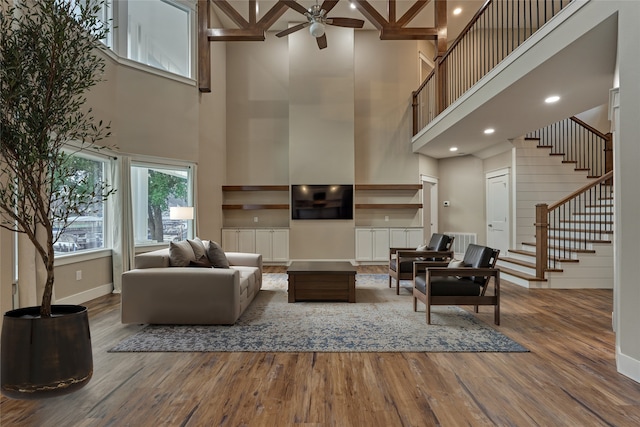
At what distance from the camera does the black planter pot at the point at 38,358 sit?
6.97 ft

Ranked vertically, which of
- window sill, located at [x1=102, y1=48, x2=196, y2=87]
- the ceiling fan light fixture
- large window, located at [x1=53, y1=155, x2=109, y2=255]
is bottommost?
large window, located at [x1=53, y1=155, x2=109, y2=255]

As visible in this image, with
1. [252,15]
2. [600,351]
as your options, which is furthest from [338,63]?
[600,351]

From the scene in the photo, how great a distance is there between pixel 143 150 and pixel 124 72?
1220mm

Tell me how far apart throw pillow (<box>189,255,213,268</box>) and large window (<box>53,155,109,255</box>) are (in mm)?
1650

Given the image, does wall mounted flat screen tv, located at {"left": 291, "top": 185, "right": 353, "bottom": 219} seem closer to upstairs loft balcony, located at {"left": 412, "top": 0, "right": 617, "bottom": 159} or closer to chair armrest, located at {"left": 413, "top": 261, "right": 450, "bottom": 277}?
upstairs loft balcony, located at {"left": 412, "top": 0, "right": 617, "bottom": 159}

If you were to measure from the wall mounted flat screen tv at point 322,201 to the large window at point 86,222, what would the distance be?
12.4ft

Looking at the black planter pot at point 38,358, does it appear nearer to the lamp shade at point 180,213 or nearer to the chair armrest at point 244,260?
the chair armrest at point 244,260

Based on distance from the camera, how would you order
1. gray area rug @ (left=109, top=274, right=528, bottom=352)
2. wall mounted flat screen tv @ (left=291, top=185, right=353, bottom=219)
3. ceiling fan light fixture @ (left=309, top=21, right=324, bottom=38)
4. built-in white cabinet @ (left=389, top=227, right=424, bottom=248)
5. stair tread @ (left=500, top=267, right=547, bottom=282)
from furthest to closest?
1. built-in white cabinet @ (left=389, top=227, right=424, bottom=248)
2. wall mounted flat screen tv @ (left=291, top=185, right=353, bottom=219)
3. stair tread @ (left=500, top=267, right=547, bottom=282)
4. ceiling fan light fixture @ (left=309, top=21, right=324, bottom=38)
5. gray area rug @ (left=109, top=274, right=528, bottom=352)

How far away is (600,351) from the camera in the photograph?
9.87 ft

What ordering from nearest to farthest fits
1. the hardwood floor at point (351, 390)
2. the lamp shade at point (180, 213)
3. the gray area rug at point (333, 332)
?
1. the hardwood floor at point (351, 390)
2. the gray area rug at point (333, 332)
3. the lamp shade at point (180, 213)

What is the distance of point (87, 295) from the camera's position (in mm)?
4859

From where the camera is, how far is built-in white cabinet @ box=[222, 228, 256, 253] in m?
8.09

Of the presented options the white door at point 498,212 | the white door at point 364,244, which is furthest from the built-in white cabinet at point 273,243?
the white door at point 498,212

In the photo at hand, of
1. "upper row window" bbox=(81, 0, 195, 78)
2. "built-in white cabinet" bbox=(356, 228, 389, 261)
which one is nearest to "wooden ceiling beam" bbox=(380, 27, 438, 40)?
"upper row window" bbox=(81, 0, 195, 78)
